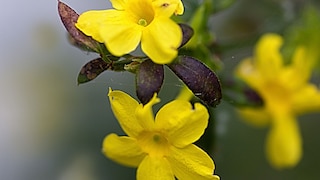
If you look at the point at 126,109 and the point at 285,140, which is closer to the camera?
the point at 126,109

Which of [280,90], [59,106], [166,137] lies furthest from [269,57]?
[59,106]

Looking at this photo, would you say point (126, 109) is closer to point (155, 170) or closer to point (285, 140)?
point (155, 170)

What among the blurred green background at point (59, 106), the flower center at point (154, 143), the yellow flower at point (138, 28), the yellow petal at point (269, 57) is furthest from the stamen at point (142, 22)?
the blurred green background at point (59, 106)

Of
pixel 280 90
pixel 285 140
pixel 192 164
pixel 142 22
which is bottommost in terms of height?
pixel 285 140

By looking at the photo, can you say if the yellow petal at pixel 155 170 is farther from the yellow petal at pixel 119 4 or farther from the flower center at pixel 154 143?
the yellow petal at pixel 119 4

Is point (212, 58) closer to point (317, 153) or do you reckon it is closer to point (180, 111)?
point (180, 111)

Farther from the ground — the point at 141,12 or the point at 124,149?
the point at 141,12

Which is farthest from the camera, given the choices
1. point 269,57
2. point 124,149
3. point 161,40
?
point 269,57

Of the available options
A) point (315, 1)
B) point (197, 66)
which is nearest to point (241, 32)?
point (315, 1)
